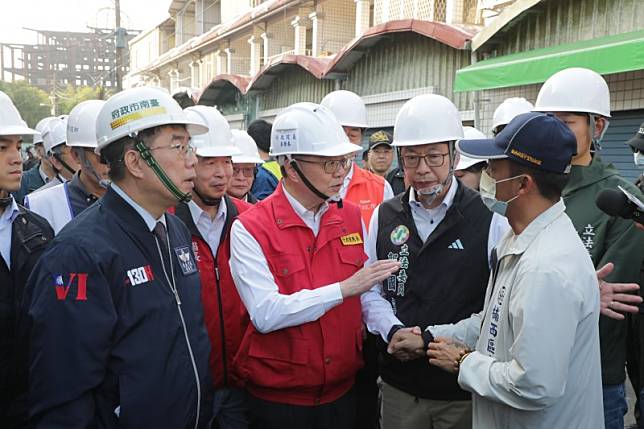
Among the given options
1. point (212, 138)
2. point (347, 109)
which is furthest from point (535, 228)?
point (347, 109)

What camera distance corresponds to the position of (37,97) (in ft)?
184

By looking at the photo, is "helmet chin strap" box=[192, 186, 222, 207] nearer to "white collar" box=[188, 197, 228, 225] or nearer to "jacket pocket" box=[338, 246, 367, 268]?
"white collar" box=[188, 197, 228, 225]

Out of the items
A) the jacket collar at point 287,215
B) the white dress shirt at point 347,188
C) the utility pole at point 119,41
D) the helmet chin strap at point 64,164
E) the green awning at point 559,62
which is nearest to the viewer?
the jacket collar at point 287,215

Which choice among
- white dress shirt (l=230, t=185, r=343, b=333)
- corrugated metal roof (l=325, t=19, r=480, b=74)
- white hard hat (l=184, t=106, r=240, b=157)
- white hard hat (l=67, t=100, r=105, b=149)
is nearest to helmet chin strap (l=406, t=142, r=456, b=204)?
white dress shirt (l=230, t=185, r=343, b=333)

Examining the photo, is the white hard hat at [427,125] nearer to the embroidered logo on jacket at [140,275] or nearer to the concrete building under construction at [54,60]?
the embroidered logo on jacket at [140,275]

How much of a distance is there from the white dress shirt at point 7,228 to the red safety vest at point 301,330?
1.16 m

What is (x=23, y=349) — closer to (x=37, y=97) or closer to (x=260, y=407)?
(x=260, y=407)

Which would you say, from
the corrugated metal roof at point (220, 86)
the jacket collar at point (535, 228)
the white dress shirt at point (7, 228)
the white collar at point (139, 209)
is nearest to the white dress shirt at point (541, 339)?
the jacket collar at point (535, 228)

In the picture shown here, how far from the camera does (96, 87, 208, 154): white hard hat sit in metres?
2.40

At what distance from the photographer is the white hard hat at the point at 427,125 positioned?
3.22 metres

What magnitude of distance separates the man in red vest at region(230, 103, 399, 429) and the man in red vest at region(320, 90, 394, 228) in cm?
155

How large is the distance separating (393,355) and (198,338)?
107cm

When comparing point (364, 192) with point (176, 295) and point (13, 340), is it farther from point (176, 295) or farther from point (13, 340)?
point (13, 340)

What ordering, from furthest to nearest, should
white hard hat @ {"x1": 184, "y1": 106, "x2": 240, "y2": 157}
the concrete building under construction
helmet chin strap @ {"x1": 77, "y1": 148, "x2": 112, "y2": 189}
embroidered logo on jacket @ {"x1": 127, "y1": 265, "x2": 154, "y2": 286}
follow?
the concrete building under construction
helmet chin strap @ {"x1": 77, "y1": 148, "x2": 112, "y2": 189}
white hard hat @ {"x1": 184, "y1": 106, "x2": 240, "y2": 157}
embroidered logo on jacket @ {"x1": 127, "y1": 265, "x2": 154, "y2": 286}
